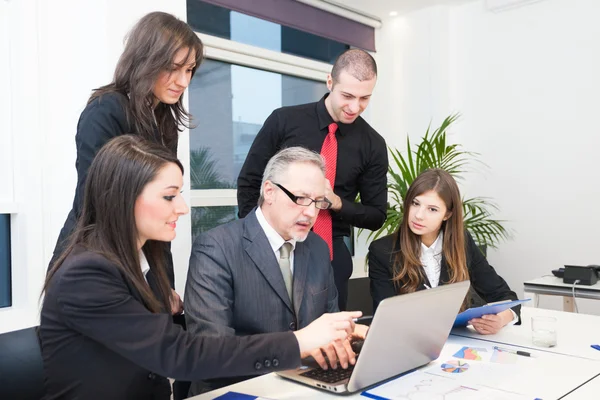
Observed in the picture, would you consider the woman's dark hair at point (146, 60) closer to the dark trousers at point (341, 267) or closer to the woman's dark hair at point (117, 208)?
the woman's dark hair at point (117, 208)

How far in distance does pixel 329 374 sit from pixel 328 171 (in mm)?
1149

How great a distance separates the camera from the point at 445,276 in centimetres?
226

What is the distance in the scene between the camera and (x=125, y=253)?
4.00ft

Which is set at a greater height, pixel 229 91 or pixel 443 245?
pixel 229 91

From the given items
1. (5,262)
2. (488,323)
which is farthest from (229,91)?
(488,323)

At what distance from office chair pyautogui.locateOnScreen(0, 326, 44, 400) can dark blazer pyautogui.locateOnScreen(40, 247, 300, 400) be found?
2 cm

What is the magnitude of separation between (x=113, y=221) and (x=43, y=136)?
176 cm

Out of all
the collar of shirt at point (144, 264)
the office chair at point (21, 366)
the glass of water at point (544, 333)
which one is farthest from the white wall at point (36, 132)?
the glass of water at point (544, 333)

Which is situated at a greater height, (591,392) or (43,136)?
(43,136)

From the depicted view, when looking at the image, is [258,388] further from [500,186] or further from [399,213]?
[500,186]

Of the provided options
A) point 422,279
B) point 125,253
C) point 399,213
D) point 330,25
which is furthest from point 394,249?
point 330,25

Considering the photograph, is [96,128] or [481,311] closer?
[96,128]

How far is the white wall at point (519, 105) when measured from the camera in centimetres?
399

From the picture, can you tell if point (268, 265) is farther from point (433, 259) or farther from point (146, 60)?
point (433, 259)
